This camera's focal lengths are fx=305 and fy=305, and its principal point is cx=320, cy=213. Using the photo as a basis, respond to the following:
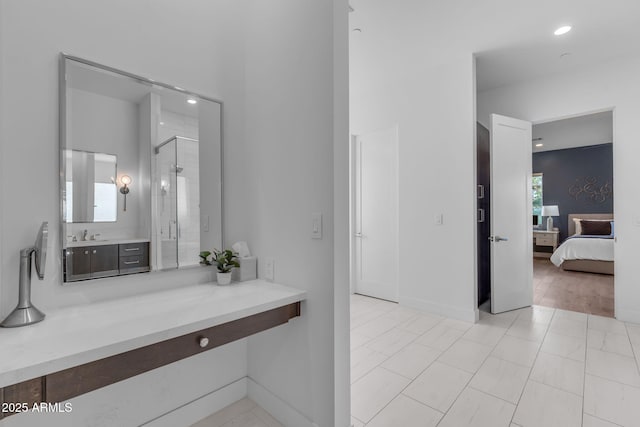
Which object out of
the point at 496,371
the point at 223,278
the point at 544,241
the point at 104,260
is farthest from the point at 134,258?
the point at 544,241

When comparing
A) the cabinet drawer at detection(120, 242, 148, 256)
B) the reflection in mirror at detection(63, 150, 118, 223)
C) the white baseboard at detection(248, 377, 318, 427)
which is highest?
the reflection in mirror at detection(63, 150, 118, 223)

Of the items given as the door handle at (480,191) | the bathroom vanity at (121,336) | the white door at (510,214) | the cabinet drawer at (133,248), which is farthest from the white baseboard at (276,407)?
the door handle at (480,191)

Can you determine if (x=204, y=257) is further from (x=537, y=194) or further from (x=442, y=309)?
(x=537, y=194)

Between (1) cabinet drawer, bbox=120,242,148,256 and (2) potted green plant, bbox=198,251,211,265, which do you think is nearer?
(1) cabinet drawer, bbox=120,242,148,256

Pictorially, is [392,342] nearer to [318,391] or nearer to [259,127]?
[318,391]

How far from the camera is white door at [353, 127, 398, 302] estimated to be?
158 inches

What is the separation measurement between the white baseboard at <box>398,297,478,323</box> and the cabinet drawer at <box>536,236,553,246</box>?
5612 millimetres

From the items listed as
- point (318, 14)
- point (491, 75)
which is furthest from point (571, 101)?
point (318, 14)

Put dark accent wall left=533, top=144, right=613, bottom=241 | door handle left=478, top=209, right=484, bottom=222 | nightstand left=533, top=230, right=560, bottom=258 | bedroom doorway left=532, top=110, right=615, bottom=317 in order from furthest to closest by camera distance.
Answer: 1. nightstand left=533, top=230, right=560, bottom=258
2. dark accent wall left=533, top=144, right=613, bottom=241
3. bedroom doorway left=532, top=110, right=615, bottom=317
4. door handle left=478, top=209, right=484, bottom=222

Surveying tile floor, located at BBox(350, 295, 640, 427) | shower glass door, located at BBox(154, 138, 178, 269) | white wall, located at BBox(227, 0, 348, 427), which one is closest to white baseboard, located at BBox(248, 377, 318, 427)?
white wall, located at BBox(227, 0, 348, 427)

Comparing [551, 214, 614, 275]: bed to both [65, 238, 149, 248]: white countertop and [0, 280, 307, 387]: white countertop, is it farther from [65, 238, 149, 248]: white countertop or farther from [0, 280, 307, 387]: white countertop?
[65, 238, 149, 248]: white countertop

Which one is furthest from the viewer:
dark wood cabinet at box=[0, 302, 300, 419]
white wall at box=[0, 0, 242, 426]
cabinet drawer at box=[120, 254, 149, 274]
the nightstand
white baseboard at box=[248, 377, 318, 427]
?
the nightstand

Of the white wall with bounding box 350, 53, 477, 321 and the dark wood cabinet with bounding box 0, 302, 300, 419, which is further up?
the white wall with bounding box 350, 53, 477, 321

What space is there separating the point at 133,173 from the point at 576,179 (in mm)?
9023
